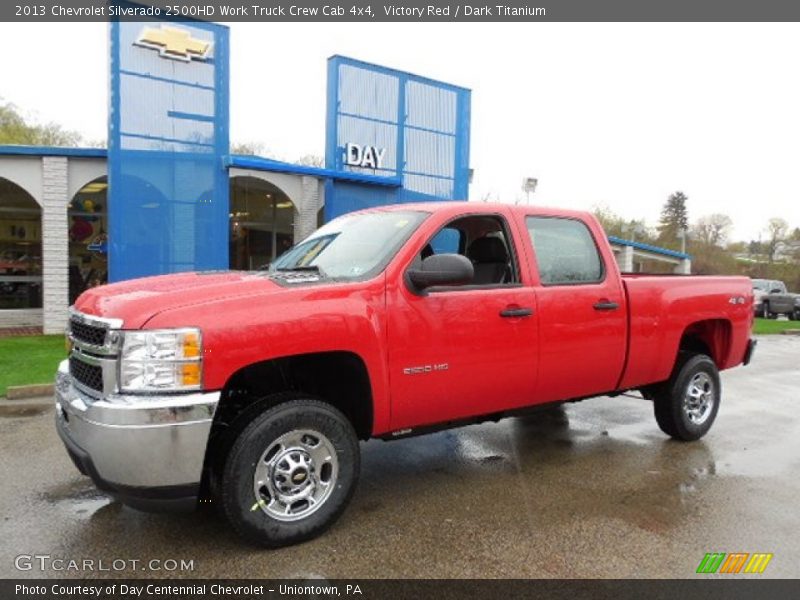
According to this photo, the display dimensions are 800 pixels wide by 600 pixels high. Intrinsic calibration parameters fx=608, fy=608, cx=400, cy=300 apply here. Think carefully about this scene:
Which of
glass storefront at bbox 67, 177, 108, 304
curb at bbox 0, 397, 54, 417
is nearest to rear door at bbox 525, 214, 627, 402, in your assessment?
curb at bbox 0, 397, 54, 417

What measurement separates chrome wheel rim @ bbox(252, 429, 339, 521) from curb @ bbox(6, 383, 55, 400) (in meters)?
5.15

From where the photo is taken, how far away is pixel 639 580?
3166 mm

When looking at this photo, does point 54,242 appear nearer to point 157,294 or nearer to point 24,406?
point 24,406

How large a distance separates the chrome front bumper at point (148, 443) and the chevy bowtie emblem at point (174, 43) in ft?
35.8

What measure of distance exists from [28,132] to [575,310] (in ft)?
140

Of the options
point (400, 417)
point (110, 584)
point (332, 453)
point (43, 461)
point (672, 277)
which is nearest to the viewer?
point (110, 584)

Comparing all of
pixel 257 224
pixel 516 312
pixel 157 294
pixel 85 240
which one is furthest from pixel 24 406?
pixel 257 224

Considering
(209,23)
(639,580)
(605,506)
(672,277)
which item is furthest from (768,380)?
(209,23)

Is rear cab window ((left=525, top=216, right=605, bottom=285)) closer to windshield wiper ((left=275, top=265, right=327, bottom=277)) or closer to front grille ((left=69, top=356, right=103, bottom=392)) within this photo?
windshield wiper ((left=275, top=265, right=327, bottom=277))

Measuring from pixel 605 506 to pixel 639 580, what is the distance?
97 cm

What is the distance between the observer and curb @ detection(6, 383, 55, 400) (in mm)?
7053

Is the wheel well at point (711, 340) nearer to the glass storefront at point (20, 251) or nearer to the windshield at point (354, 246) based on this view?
the windshield at point (354, 246)

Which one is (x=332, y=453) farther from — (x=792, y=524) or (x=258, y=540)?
(x=792, y=524)

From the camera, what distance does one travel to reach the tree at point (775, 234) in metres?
61.2
